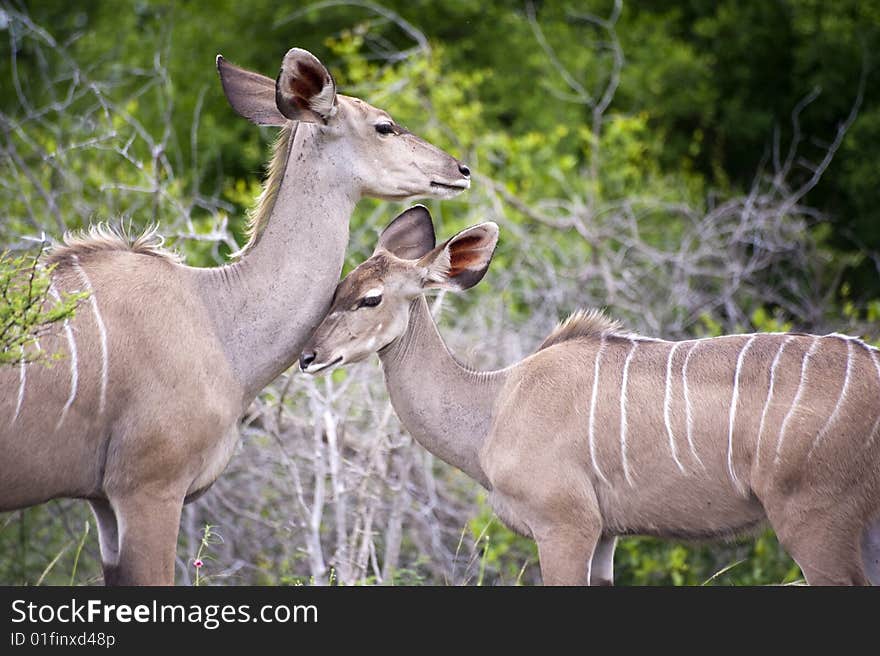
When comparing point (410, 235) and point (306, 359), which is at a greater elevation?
point (410, 235)

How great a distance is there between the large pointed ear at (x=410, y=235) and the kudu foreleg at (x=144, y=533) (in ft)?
4.25

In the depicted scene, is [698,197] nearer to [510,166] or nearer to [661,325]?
[510,166]

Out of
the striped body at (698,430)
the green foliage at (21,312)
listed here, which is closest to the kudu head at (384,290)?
the striped body at (698,430)

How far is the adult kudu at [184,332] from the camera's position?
3.75m

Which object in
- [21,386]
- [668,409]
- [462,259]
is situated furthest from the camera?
[462,259]

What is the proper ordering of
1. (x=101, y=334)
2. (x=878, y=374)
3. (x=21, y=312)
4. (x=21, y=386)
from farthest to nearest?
(x=878, y=374) < (x=101, y=334) < (x=21, y=386) < (x=21, y=312)

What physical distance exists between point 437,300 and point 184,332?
1.63m

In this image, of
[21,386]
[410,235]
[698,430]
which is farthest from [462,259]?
[21,386]

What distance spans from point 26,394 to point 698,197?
6307mm

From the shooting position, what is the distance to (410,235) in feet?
15.4

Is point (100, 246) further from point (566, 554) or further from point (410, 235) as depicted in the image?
point (566, 554)

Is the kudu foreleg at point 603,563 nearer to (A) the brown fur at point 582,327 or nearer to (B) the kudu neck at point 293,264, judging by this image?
(A) the brown fur at point 582,327

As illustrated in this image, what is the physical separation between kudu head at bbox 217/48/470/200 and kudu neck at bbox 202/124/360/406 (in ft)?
0.13

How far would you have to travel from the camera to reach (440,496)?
660cm
